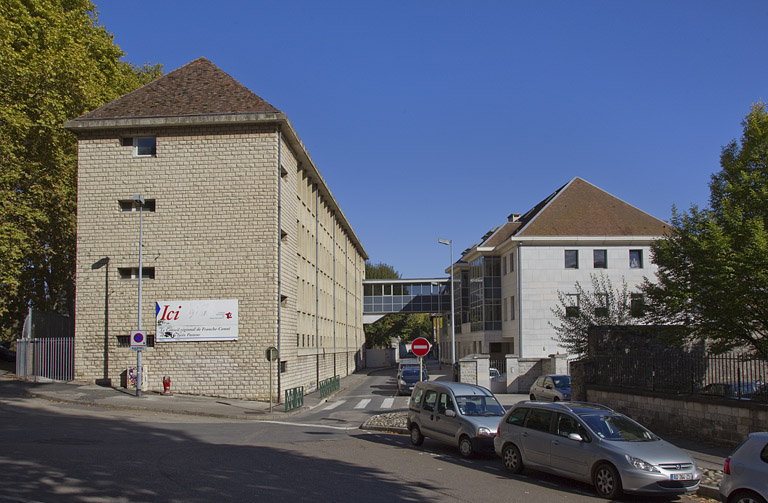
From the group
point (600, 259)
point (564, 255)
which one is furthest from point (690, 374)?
point (600, 259)

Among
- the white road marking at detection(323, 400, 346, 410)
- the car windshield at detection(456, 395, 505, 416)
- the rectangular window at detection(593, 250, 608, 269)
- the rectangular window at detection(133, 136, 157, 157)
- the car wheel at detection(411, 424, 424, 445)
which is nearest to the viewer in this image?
the car windshield at detection(456, 395, 505, 416)

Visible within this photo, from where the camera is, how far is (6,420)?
61.8 feet

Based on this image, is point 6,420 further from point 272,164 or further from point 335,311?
point 335,311

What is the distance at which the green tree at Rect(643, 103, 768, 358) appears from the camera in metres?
17.2

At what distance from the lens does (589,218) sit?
49.2 m

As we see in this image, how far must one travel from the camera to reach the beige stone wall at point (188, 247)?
2788 cm

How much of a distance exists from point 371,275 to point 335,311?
167 ft

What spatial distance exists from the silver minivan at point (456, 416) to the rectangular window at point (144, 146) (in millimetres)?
17631

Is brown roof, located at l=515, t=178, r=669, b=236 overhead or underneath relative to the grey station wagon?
overhead

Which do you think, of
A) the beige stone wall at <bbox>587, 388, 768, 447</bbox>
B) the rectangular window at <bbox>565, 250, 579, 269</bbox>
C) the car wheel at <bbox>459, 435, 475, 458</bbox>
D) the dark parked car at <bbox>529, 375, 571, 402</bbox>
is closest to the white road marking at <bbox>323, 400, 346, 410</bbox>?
the dark parked car at <bbox>529, 375, 571, 402</bbox>

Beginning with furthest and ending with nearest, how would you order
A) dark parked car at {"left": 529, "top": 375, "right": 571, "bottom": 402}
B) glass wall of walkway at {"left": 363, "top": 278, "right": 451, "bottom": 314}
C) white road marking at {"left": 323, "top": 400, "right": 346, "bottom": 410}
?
glass wall of walkway at {"left": 363, "top": 278, "right": 451, "bottom": 314}
white road marking at {"left": 323, "top": 400, "right": 346, "bottom": 410}
dark parked car at {"left": 529, "top": 375, "right": 571, "bottom": 402}

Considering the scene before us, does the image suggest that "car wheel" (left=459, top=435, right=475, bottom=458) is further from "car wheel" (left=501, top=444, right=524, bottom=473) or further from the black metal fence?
the black metal fence

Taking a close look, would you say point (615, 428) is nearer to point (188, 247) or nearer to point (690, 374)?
point (690, 374)

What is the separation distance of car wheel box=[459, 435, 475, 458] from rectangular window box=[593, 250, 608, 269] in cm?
3527
